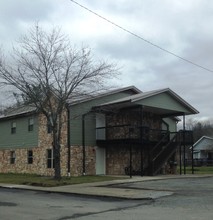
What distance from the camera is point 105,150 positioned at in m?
32.1

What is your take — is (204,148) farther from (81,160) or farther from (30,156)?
(81,160)

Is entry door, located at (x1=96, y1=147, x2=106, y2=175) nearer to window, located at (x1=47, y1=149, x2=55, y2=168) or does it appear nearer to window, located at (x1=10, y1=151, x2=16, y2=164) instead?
window, located at (x1=47, y1=149, x2=55, y2=168)

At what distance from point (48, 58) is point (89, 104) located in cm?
615

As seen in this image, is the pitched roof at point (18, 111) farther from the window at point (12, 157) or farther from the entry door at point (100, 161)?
the entry door at point (100, 161)

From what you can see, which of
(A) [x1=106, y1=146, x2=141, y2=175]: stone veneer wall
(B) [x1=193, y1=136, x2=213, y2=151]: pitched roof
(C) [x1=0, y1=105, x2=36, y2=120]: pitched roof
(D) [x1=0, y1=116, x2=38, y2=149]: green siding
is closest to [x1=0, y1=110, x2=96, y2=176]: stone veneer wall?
(D) [x1=0, y1=116, x2=38, y2=149]: green siding

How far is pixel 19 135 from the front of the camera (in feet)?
119

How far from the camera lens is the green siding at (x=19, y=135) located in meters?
34.3

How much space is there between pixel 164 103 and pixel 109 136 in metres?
4.74

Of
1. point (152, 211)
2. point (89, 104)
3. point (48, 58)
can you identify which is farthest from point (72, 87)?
point (152, 211)

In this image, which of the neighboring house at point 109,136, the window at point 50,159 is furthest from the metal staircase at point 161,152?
the window at point 50,159

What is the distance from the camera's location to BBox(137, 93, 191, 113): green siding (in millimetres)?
29987

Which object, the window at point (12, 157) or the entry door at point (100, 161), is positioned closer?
the entry door at point (100, 161)

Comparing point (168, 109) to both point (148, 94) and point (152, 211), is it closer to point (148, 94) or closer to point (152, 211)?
point (148, 94)

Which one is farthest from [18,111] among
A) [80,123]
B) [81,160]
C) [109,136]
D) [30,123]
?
[109,136]
